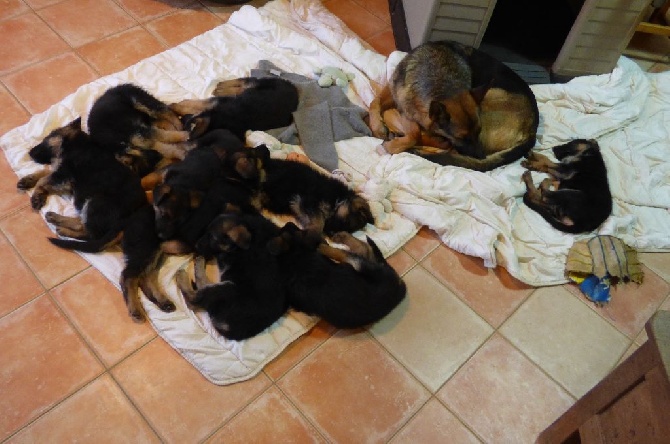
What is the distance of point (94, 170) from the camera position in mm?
2520

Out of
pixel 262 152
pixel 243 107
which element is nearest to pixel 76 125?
pixel 243 107

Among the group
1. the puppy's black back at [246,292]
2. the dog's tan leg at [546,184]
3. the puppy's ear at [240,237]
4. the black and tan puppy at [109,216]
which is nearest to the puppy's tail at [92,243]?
the black and tan puppy at [109,216]

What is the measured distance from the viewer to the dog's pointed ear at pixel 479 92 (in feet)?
10.4

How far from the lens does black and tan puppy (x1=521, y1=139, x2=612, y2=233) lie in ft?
9.70

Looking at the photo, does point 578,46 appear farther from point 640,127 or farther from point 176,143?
point 176,143

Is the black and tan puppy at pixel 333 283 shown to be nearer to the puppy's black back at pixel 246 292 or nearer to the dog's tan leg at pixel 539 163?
the puppy's black back at pixel 246 292

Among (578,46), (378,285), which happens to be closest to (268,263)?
(378,285)

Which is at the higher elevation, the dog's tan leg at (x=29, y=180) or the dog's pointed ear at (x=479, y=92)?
the dog's pointed ear at (x=479, y=92)

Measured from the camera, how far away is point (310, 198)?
2752 millimetres

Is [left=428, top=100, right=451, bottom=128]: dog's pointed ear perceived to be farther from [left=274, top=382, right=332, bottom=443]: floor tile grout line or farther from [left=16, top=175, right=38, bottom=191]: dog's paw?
[left=16, top=175, right=38, bottom=191]: dog's paw

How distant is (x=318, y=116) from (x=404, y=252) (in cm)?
107

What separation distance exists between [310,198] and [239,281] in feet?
2.16

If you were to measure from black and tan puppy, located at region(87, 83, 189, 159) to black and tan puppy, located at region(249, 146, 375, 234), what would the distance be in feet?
1.74

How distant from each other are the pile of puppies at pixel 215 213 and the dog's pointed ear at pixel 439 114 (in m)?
0.77
